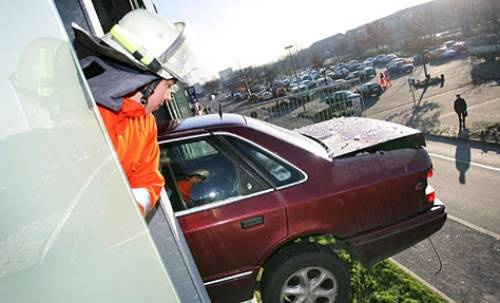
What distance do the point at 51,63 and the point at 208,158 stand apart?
2.00 m

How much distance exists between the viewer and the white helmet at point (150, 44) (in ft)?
5.74

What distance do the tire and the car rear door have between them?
17 centimetres

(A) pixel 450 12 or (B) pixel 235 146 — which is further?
(A) pixel 450 12

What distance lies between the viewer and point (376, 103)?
Answer: 24312mm

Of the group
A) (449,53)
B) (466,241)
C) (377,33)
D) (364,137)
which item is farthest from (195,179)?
(377,33)

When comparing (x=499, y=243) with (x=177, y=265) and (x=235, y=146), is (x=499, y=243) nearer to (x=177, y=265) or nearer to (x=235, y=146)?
(x=235, y=146)

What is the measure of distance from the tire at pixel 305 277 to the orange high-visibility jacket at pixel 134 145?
1429mm

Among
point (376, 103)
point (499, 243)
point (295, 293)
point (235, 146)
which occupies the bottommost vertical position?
point (376, 103)

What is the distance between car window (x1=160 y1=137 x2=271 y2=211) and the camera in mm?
→ 2697

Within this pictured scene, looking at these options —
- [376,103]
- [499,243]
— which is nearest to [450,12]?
[376,103]

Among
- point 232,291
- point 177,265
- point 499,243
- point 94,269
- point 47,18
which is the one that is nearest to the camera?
point 47,18

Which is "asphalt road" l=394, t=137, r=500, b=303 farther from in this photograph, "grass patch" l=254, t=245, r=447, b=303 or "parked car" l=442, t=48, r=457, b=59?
"parked car" l=442, t=48, r=457, b=59

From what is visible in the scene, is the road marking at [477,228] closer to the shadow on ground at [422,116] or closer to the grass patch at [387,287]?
the grass patch at [387,287]

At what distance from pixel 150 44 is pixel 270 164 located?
1376mm
